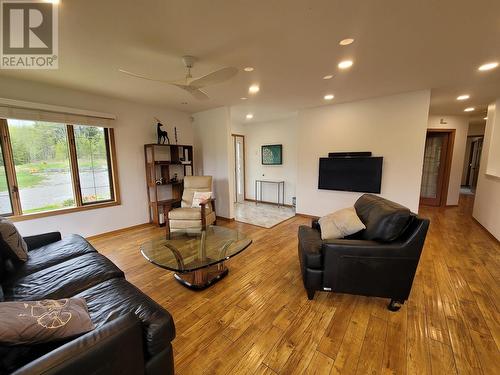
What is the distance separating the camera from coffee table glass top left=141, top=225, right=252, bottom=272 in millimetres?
2014

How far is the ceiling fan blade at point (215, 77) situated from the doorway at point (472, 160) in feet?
31.1

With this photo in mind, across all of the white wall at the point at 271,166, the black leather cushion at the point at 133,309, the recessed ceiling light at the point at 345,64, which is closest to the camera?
the black leather cushion at the point at 133,309

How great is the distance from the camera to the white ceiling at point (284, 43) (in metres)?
1.56

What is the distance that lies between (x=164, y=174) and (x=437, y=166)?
22.8 feet

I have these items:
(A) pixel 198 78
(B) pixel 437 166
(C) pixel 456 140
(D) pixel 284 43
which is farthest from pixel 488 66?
(B) pixel 437 166

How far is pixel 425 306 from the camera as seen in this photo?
1.89 m

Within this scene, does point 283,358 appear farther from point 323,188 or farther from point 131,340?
point 323,188

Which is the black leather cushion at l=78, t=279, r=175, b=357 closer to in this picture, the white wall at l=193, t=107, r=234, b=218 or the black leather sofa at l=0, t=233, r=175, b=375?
the black leather sofa at l=0, t=233, r=175, b=375

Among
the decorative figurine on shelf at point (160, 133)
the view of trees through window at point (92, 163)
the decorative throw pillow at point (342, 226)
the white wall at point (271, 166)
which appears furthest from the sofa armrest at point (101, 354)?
the white wall at point (271, 166)

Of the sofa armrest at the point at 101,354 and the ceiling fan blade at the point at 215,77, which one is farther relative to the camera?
the ceiling fan blade at the point at 215,77

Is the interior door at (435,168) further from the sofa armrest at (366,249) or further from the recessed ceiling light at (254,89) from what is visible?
the sofa armrest at (366,249)

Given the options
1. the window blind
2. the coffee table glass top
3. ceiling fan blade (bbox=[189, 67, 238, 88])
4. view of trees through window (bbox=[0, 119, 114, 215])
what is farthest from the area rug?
the window blind

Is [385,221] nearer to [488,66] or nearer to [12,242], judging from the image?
[488,66]

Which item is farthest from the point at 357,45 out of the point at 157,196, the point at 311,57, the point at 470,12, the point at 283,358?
the point at 157,196
